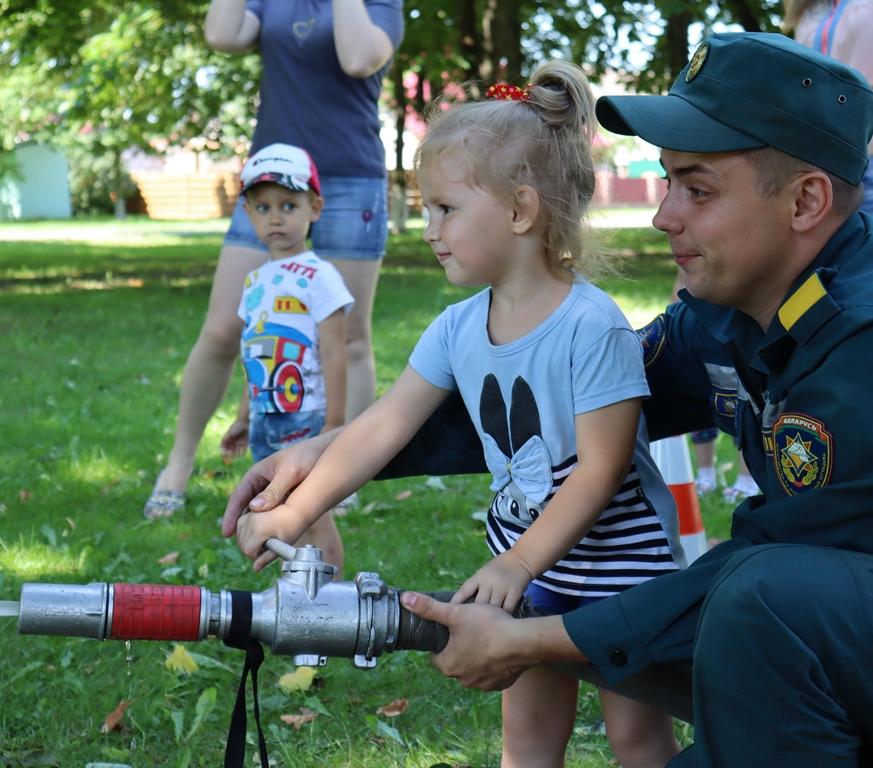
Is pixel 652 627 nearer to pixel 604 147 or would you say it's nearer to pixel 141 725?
pixel 604 147

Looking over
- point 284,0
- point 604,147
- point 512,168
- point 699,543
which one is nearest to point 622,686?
point 512,168

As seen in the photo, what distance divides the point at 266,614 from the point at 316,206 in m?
2.65

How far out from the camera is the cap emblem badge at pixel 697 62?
196 centimetres

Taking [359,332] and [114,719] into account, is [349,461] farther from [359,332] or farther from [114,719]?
[359,332]

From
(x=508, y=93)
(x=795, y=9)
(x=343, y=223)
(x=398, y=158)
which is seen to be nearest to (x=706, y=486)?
(x=343, y=223)

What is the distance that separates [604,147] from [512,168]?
462 millimetres

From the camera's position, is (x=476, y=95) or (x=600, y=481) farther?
(x=476, y=95)

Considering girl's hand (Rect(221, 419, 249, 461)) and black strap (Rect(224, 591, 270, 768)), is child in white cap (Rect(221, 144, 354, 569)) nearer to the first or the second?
girl's hand (Rect(221, 419, 249, 461))

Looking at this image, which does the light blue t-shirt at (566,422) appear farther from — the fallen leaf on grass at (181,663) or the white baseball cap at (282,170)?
the white baseball cap at (282,170)

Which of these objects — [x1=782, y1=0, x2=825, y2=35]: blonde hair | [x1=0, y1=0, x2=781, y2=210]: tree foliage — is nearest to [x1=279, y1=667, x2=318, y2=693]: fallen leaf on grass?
[x1=782, y1=0, x2=825, y2=35]: blonde hair

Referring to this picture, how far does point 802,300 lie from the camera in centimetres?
182

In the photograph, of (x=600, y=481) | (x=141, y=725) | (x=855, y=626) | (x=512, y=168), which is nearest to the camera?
(x=855, y=626)

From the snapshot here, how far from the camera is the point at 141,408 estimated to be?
6.69 m

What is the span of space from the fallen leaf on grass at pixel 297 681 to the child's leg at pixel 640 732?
1.01 metres
